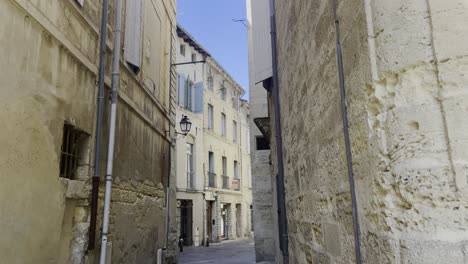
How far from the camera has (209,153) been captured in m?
23.3

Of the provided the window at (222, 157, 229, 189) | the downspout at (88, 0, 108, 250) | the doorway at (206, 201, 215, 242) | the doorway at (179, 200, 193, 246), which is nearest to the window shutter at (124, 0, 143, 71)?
the downspout at (88, 0, 108, 250)

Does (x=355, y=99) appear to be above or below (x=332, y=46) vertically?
below

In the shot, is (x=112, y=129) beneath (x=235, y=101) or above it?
beneath

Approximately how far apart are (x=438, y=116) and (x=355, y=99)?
1.60ft

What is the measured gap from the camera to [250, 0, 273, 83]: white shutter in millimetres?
6093

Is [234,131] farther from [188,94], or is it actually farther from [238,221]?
[188,94]

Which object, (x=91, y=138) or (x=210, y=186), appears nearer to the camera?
(x=91, y=138)

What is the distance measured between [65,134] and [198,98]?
52.0 ft

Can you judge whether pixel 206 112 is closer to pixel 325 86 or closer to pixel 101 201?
pixel 101 201

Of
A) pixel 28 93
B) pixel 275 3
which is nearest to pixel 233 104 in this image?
pixel 275 3

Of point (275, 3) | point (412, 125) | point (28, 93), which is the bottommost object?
point (412, 125)

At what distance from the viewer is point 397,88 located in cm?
169

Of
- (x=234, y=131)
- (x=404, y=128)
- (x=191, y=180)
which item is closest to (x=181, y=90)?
(x=191, y=180)

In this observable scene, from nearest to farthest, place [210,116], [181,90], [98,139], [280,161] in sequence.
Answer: [280,161], [98,139], [181,90], [210,116]
